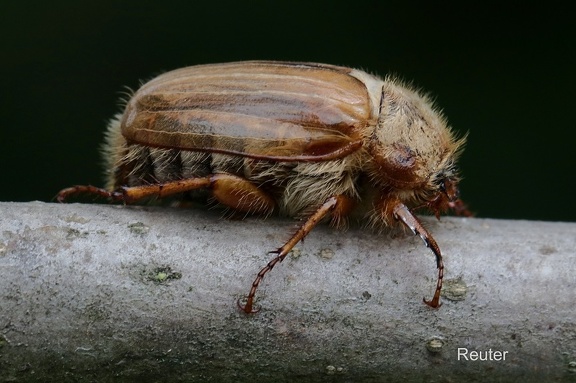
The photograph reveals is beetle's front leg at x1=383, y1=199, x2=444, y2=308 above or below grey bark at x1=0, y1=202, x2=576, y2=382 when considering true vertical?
above

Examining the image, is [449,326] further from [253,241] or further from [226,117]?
[226,117]

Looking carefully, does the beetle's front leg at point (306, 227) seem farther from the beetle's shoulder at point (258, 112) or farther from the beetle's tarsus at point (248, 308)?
the beetle's shoulder at point (258, 112)

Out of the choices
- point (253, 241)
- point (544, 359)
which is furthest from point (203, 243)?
point (544, 359)

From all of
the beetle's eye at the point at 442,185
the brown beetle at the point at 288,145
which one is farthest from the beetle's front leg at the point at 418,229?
the beetle's eye at the point at 442,185

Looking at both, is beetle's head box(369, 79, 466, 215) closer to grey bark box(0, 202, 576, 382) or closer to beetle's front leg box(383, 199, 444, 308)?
beetle's front leg box(383, 199, 444, 308)

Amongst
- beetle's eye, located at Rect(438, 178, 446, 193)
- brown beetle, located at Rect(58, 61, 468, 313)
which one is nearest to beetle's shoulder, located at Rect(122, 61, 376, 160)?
brown beetle, located at Rect(58, 61, 468, 313)

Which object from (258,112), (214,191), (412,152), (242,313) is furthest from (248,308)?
(412,152)
